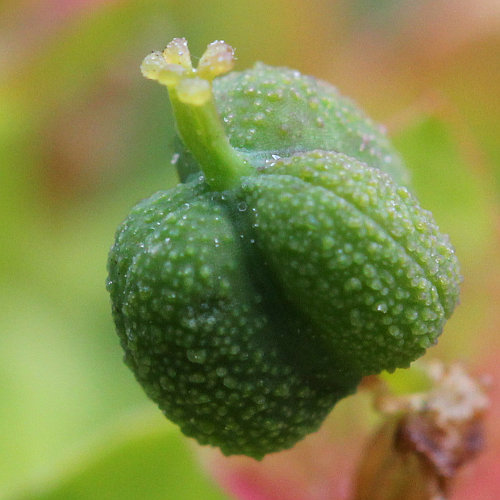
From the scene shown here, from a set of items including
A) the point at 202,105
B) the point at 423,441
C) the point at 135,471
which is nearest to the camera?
the point at 202,105

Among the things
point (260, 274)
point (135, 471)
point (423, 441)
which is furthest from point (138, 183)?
point (260, 274)

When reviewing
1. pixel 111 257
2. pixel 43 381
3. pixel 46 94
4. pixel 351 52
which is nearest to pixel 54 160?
pixel 46 94

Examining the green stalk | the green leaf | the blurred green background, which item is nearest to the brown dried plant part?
the blurred green background

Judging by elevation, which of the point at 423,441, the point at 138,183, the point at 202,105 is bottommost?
the point at 423,441

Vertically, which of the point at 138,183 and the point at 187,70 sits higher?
the point at 138,183

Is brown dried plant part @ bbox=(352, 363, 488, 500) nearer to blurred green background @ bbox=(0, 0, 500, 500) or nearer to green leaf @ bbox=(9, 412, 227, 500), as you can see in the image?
blurred green background @ bbox=(0, 0, 500, 500)

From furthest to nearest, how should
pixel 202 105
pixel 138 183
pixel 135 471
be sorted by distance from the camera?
pixel 138 183
pixel 135 471
pixel 202 105

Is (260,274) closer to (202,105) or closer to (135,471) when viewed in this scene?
(202,105)

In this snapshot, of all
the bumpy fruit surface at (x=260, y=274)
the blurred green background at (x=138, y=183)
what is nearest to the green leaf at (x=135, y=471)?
the blurred green background at (x=138, y=183)
